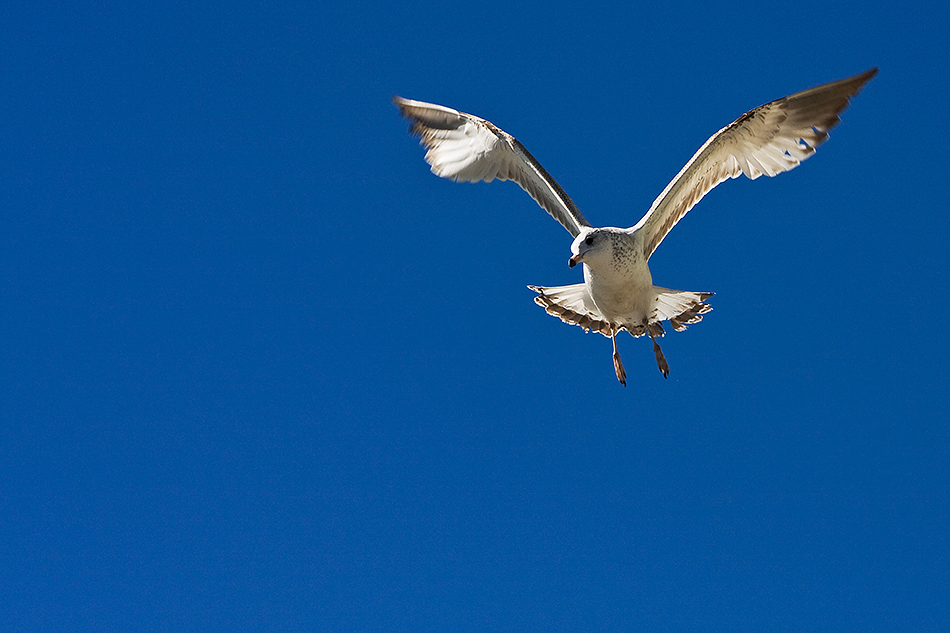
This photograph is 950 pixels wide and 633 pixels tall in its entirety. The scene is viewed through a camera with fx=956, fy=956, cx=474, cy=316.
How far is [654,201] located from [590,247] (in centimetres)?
132

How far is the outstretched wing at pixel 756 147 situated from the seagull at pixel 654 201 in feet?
0.04

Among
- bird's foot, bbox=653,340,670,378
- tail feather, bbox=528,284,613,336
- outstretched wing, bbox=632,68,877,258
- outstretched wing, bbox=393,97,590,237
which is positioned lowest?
bird's foot, bbox=653,340,670,378

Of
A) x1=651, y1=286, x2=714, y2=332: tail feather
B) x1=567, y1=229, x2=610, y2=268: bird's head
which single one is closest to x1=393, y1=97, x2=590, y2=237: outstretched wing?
x1=567, y1=229, x2=610, y2=268: bird's head

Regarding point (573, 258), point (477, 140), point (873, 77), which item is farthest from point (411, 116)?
point (873, 77)

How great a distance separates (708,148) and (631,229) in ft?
4.68

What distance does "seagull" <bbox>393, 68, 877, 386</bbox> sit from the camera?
11758 millimetres

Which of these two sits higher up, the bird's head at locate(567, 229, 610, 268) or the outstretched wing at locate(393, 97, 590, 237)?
the outstretched wing at locate(393, 97, 590, 237)

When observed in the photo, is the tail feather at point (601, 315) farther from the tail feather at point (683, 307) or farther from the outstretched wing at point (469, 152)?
the outstretched wing at point (469, 152)

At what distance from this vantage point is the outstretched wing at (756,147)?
468 inches

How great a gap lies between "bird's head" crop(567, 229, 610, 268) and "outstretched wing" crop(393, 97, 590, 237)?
149 centimetres

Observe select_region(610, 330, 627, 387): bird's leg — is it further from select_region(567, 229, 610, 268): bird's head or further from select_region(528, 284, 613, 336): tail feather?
select_region(567, 229, 610, 268): bird's head

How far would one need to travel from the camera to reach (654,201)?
40.0 feet

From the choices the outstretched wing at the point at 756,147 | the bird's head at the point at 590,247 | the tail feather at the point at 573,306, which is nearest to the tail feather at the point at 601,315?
the tail feather at the point at 573,306

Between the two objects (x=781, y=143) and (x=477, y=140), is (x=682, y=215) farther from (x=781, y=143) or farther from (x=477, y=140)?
(x=477, y=140)
